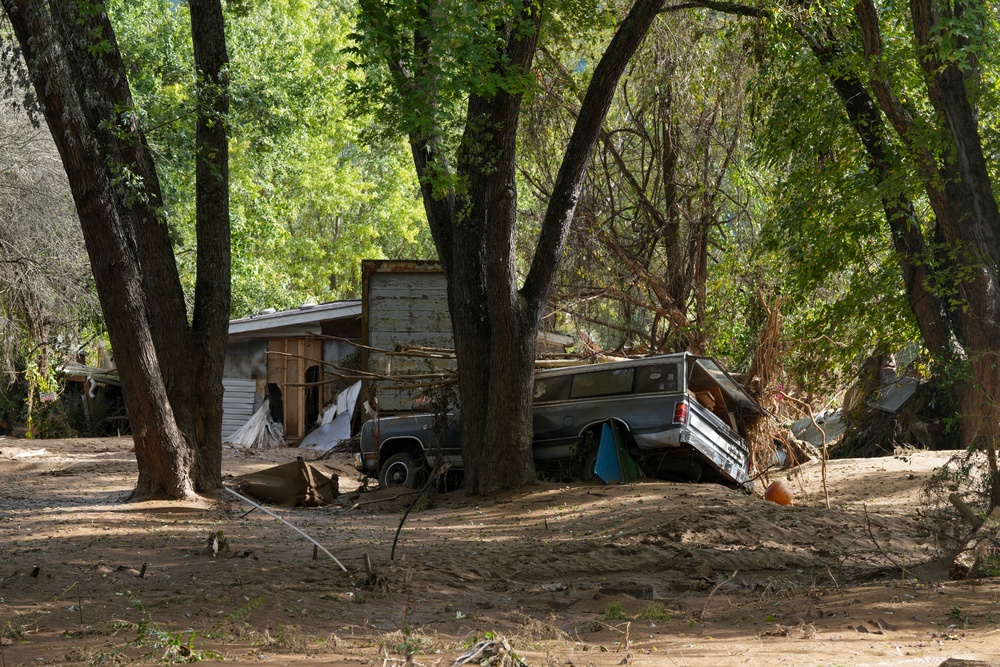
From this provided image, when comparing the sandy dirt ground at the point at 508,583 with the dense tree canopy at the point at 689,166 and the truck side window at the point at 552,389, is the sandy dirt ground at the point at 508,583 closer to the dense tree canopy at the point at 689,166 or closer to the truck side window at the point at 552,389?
the truck side window at the point at 552,389

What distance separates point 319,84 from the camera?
2616cm

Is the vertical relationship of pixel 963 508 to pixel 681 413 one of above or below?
below

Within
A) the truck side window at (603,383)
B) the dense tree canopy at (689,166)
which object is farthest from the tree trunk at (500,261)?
the truck side window at (603,383)

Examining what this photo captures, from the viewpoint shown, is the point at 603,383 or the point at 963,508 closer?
the point at 963,508

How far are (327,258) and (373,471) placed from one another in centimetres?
2409

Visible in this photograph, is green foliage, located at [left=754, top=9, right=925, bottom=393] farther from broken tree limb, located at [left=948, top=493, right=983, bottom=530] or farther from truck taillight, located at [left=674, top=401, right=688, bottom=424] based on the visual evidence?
broken tree limb, located at [left=948, top=493, right=983, bottom=530]

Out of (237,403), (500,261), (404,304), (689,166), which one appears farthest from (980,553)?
(237,403)

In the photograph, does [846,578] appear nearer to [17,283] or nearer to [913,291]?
[913,291]

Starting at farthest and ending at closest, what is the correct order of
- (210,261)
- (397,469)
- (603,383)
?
(397,469), (603,383), (210,261)

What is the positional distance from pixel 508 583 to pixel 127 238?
19.7ft

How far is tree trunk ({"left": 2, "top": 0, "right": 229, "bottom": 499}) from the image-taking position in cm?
1002

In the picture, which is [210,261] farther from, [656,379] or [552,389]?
[656,379]

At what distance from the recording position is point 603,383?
12836 millimetres

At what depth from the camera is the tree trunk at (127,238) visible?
395 inches
